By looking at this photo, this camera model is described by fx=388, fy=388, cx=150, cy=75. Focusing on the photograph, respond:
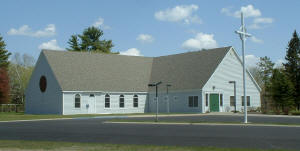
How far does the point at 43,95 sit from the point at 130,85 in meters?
11.5

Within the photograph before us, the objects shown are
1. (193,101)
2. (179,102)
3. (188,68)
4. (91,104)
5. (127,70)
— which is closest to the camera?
(193,101)

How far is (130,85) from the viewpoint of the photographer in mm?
52750

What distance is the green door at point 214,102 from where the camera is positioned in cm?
4737

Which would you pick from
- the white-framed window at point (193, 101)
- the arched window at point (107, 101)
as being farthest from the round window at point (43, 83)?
the white-framed window at point (193, 101)

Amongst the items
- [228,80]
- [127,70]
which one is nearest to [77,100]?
[127,70]

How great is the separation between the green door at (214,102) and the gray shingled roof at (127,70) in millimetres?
2260

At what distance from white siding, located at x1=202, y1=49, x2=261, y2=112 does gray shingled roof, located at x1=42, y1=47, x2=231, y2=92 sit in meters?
0.95

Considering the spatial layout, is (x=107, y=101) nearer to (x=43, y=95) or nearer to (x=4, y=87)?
(x=43, y=95)

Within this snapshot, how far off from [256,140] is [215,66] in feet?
107

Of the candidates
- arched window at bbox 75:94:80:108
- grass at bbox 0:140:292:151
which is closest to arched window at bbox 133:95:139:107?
arched window at bbox 75:94:80:108

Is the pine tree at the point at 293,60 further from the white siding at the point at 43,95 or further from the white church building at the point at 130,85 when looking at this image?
the white siding at the point at 43,95

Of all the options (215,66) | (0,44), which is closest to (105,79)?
(215,66)

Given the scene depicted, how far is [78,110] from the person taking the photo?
4766 centimetres

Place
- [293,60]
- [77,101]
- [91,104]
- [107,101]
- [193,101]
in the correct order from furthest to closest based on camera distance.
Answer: [293,60] → [107,101] → [91,104] → [77,101] → [193,101]
